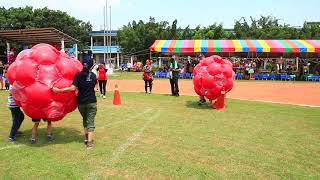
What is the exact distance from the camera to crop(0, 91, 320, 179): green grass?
632 cm

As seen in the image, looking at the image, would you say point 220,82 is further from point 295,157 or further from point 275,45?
point 275,45

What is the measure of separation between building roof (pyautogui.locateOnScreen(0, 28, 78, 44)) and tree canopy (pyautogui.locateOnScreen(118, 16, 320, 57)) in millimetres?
28756

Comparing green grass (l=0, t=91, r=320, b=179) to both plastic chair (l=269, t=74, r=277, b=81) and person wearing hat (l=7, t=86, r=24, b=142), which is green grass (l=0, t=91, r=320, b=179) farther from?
plastic chair (l=269, t=74, r=277, b=81)

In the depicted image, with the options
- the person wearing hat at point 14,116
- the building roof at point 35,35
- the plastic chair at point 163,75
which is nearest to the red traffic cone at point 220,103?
the person wearing hat at point 14,116

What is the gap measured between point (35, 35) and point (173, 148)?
18.1m

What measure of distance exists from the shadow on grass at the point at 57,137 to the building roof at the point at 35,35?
502 inches

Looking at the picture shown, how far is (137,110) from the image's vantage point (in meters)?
13.1

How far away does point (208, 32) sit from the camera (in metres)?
53.1

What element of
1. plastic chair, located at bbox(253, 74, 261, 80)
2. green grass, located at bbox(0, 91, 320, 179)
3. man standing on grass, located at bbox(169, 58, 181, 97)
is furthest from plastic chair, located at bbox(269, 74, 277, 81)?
green grass, located at bbox(0, 91, 320, 179)

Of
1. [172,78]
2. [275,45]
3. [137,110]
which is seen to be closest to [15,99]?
[137,110]

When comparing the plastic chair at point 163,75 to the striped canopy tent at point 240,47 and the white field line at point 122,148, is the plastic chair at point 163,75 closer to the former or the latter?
the striped canopy tent at point 240,47

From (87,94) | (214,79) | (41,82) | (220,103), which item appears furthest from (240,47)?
(41,82)

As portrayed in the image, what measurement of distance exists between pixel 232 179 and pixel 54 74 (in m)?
4.08

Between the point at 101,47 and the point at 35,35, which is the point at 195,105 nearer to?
the point at 35,35
